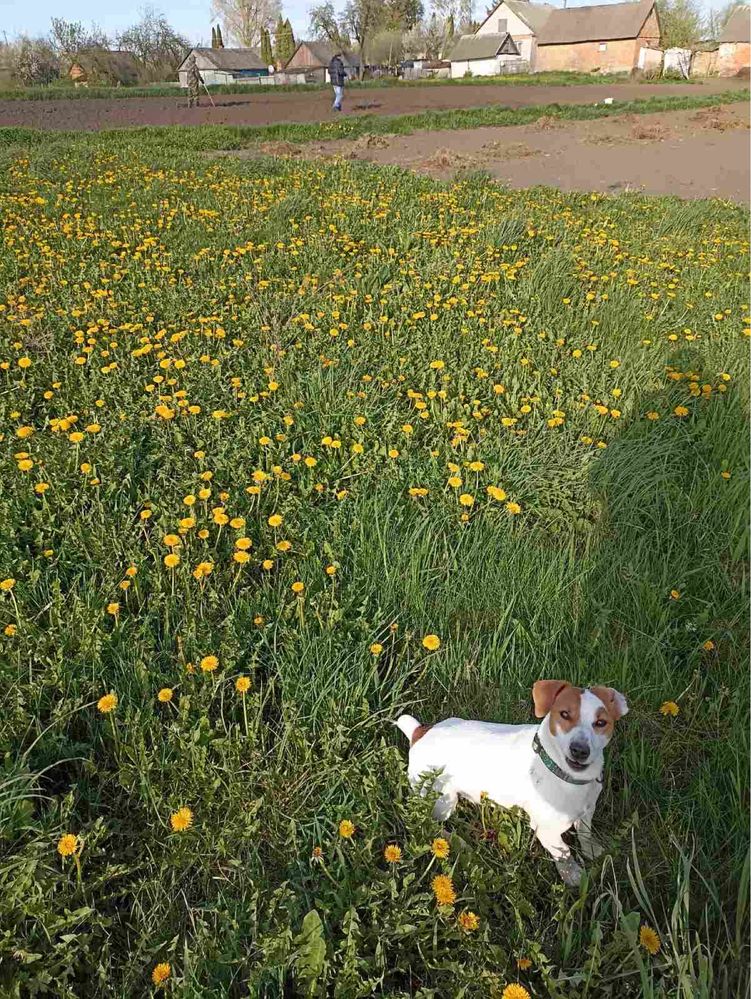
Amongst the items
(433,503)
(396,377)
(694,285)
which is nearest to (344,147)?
(694,285)

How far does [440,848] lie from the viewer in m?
1.64

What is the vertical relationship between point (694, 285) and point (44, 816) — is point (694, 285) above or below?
above

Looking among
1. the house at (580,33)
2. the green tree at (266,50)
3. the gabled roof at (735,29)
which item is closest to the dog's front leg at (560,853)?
the gabled roof at (735,29)

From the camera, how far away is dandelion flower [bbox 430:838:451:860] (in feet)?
5.31

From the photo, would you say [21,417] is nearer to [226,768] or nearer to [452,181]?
[226,768]

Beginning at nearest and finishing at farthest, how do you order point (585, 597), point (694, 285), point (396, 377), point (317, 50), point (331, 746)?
point (331, 746), point (585, 597), point (396, 377), point (694, 285), point (317, 50)

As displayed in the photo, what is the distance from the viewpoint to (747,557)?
→ 2.79 meters

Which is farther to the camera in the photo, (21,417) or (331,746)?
(21,417)

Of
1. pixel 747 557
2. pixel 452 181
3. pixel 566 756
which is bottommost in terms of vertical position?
pixel 747 557

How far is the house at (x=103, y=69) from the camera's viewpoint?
58906 millimetres

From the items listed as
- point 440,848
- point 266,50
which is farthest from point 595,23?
point 440,848

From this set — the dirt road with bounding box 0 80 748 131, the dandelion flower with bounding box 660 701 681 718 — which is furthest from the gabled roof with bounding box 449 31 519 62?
the dandelion flower with bounding box 660 701 681 718

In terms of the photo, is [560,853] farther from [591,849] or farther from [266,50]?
[266,50]

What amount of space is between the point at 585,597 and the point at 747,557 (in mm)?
841
